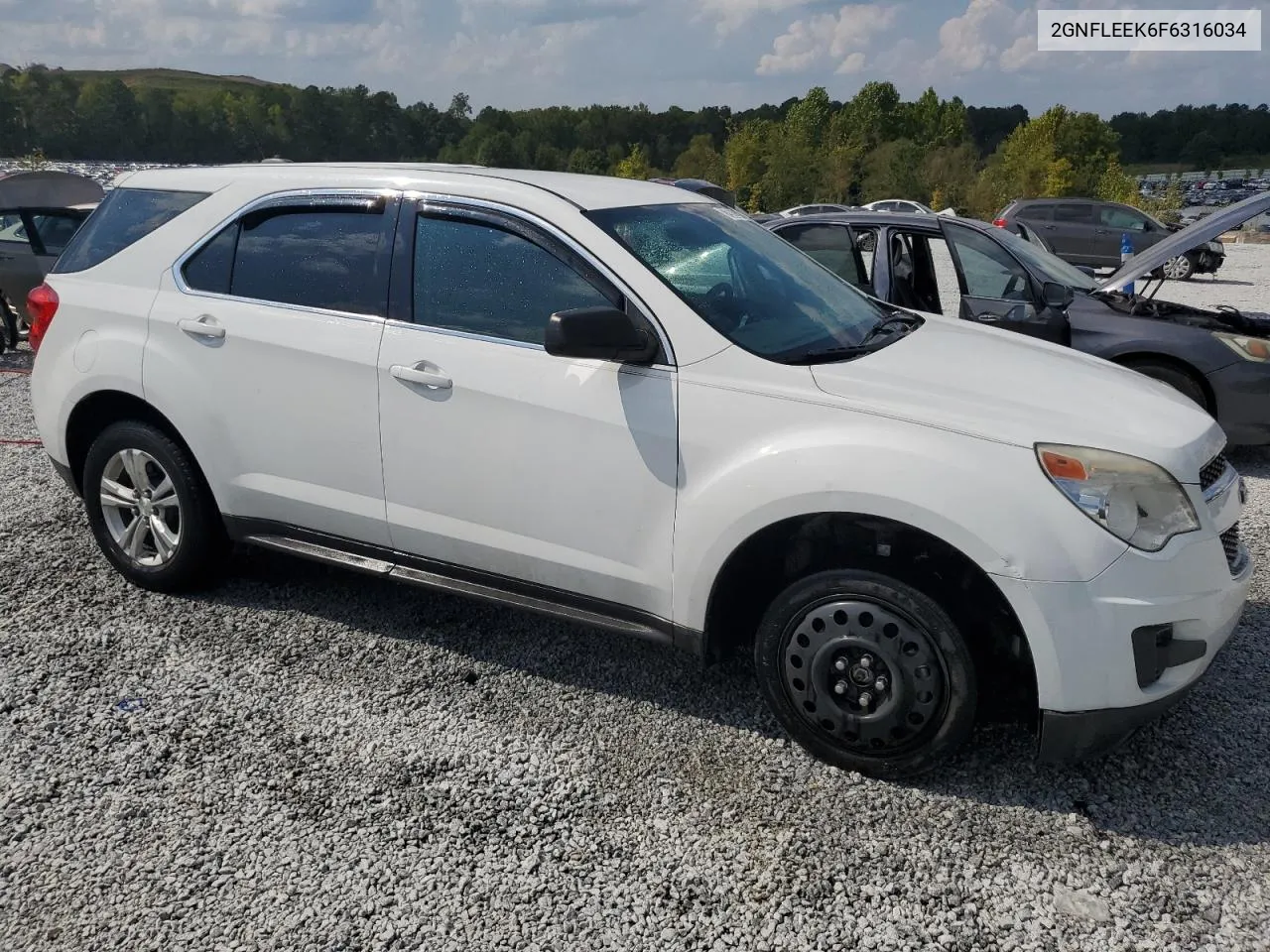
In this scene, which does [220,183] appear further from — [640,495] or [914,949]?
[914,949]

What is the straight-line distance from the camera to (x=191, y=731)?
11.5ft

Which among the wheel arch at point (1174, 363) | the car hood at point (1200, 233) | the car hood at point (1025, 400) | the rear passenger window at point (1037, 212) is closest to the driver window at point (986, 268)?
the car hood at point (1200, 233)

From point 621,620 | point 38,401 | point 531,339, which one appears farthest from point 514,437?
point 38,401

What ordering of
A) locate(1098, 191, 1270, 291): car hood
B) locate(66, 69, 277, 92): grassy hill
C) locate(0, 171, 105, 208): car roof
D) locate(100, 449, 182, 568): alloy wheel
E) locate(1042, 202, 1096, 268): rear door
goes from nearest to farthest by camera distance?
locate(100, 449, 182, 568): alloy wheel → locate(1098, 191, 1270, 291): car hood → locate(0, 171, 105, 208): car roof → locate(1042, 202, 1096, 268): rear door → locate(66, 69, 277, 92): grassy hill

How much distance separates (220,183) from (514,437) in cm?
193

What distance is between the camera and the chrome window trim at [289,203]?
384 cm

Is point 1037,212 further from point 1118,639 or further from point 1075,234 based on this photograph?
point 1118,639

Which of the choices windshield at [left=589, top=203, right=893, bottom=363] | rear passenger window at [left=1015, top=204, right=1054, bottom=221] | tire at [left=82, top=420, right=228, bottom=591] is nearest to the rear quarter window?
tire at [left=82, top=420, right=228, bottom=591]

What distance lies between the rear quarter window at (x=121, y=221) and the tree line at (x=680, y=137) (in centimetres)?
5155

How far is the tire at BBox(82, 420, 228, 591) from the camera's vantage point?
4297mm

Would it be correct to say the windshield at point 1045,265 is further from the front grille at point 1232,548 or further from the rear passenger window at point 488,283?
the rear passenger window at point 488,283

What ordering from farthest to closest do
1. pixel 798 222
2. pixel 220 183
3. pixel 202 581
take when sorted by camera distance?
1. pixel 798 222
2. pixel 202 581
3. pixel 220 183

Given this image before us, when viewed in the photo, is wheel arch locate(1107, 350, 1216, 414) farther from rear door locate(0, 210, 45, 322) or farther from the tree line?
the tree line

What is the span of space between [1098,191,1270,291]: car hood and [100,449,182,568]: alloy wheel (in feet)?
19.3
